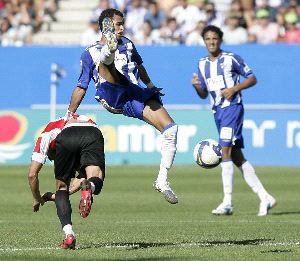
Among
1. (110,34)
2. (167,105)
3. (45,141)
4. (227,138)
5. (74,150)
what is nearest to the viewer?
(74,150)

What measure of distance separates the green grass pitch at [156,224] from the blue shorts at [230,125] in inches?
38.0

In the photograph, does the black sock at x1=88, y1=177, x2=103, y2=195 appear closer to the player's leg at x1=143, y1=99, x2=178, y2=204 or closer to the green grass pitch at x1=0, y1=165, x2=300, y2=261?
the green grass pitch at x1=0, y1=165, x2=300, y2=261

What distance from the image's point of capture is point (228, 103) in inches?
569

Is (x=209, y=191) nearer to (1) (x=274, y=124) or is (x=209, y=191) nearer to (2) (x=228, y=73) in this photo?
(2) (x=228, y=73)

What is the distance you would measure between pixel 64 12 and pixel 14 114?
5.48m

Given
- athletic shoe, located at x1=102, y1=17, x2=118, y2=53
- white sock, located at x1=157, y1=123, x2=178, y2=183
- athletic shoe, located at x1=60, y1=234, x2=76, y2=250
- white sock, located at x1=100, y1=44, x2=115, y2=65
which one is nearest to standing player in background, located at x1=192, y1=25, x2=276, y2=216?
white sock, located at x1=157, y1=123, x2=178, y2=183

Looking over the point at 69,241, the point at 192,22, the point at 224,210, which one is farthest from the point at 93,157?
the point at 192,22

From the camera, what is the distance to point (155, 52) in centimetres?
2511

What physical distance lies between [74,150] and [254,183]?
5.27 m

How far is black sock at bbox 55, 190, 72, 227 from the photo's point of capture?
952 cm

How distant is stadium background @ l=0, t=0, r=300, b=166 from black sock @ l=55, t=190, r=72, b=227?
1365 centimetres

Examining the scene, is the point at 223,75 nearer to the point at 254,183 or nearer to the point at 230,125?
the point at 230,125

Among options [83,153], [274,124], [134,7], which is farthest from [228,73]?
[134,7]

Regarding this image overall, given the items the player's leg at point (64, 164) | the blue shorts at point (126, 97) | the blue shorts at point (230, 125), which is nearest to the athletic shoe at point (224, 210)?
the blue shorts at point (230, 125)
